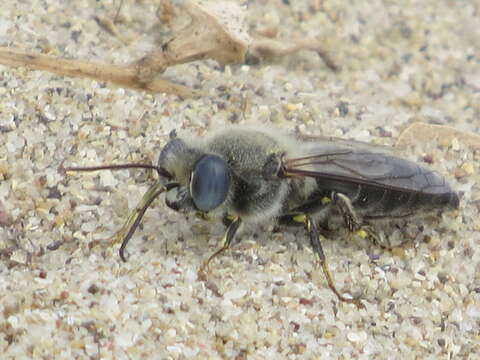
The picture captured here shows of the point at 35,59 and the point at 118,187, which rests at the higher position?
the point at 35,59

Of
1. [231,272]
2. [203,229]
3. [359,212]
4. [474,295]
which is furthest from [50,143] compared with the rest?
[474,295]

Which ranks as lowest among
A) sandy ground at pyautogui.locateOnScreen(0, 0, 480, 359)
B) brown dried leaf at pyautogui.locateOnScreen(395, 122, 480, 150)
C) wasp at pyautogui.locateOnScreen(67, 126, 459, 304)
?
sandy ground at pyautogui.locateOnScreen(0, 0, 480, 359)

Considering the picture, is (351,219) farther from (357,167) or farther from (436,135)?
(436,135)

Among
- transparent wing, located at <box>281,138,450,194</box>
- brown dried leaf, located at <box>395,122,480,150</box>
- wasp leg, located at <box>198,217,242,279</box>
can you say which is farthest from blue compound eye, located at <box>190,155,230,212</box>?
brown dried leaf, located at <box>395,122,480,150</box>

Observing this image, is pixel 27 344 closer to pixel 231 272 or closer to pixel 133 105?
pixel 231 272

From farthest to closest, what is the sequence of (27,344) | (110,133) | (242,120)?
(242,120)
(110,133)
(27,344)

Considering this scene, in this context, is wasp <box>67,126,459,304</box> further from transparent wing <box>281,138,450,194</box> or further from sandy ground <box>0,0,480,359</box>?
sandy ground <box>0,0,480,359</box>

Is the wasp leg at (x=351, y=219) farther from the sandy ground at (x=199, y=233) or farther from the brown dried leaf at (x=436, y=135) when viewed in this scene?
the brown dried leaf at (x=436, y=135)
